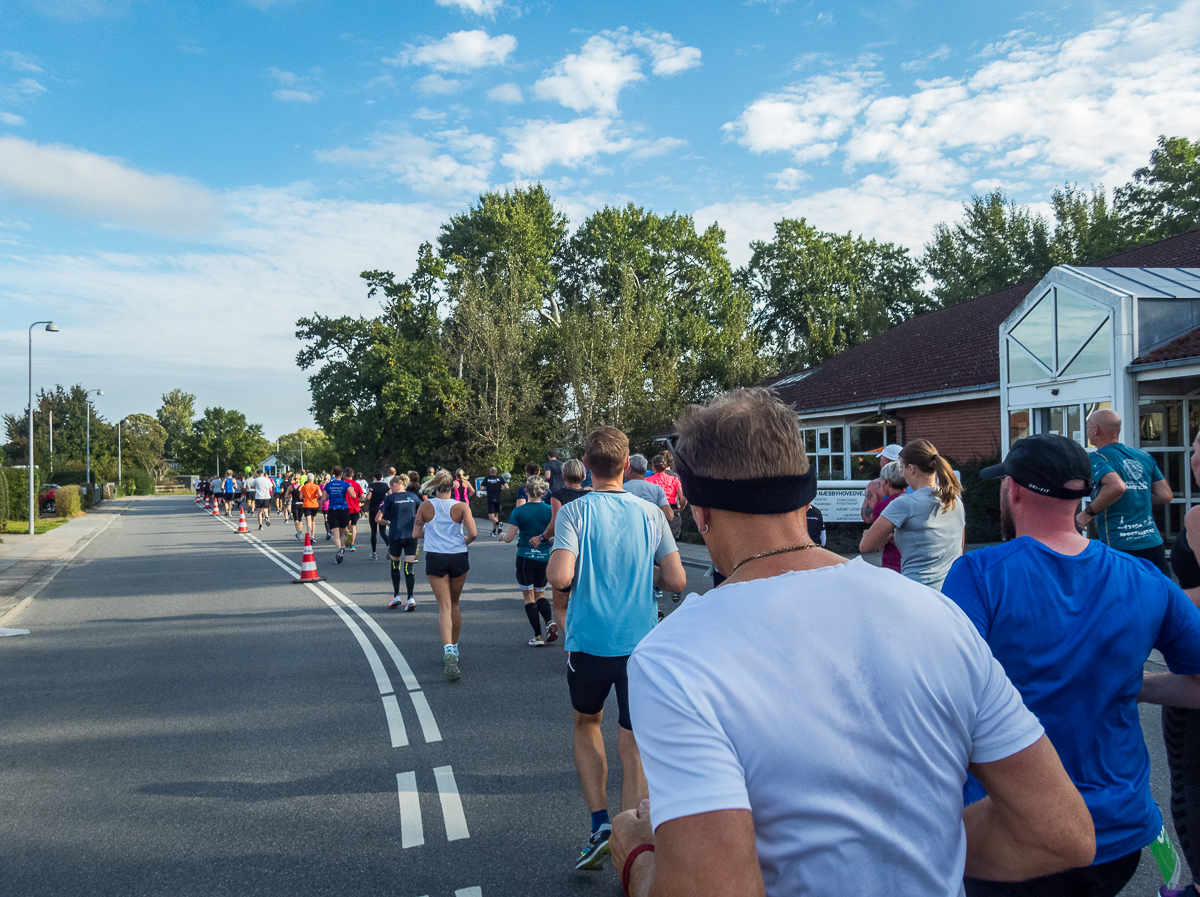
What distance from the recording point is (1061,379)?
50.3ft

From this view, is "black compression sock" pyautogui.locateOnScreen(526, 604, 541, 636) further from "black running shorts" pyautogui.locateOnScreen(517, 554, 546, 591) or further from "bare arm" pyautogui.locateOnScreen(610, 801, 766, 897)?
"bare arm" pyautogui.locateOnScreen(610, 801, 766, 897)

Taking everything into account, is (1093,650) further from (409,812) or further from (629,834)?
(409,812)

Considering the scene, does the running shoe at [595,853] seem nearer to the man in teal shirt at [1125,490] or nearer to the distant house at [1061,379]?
the man in teal shirt at [1125,490]

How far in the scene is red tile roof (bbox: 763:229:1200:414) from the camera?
1980 cm

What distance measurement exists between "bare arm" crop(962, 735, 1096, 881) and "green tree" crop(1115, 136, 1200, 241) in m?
36.6

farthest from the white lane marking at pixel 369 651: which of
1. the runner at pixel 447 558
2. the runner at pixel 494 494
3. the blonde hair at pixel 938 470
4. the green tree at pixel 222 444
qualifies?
the green tree at pixel 222 444

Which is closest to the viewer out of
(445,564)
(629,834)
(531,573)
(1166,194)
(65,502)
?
(629,834)

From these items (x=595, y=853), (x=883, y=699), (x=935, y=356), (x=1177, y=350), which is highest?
(x=935, y=356)

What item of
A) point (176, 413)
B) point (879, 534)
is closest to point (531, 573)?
point (879, 534)

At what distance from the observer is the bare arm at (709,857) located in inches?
45.9

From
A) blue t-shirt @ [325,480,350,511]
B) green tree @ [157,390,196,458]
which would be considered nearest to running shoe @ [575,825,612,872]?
blue t-shirt @ [325,480,350,511]

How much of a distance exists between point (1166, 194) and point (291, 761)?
125ft

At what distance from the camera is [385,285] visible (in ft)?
141

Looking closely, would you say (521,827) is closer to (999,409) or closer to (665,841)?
(665,841)
